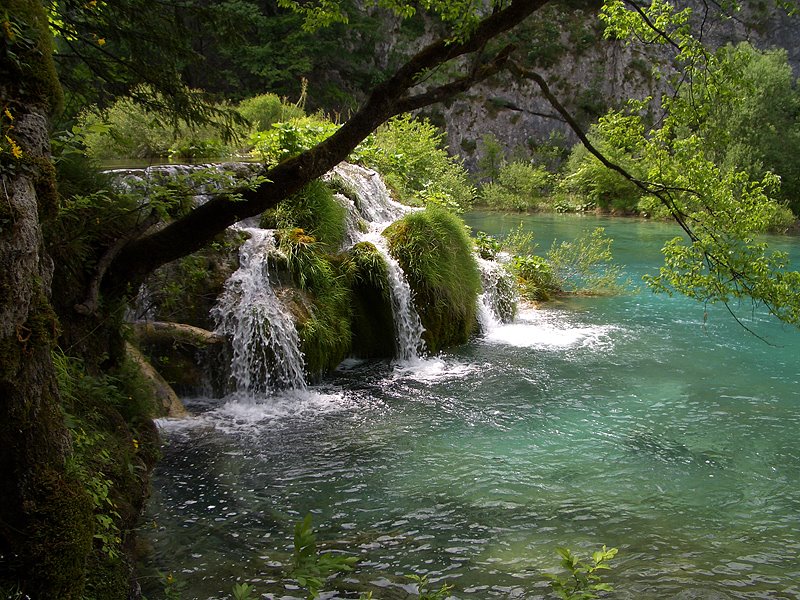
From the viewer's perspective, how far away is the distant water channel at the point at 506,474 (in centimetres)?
404

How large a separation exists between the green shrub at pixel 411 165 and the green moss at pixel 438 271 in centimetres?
200

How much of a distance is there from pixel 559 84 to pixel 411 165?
93.7ft

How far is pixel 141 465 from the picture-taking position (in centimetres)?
401

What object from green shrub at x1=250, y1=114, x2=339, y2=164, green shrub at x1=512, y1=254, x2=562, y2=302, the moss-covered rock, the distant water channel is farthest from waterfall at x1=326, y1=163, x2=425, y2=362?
green shrub at x1=512, y1=254, x2=562, y2=302

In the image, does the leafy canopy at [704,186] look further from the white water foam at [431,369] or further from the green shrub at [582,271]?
the green shrub at [582,271]

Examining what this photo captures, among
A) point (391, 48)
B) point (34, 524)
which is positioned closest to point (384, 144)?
point (34, 524)

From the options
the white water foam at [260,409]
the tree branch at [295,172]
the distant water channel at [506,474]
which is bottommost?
the distant water channel at [506,474]

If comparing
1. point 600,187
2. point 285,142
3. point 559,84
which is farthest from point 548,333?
point 559,84

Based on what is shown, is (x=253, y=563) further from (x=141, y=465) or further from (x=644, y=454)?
(x=644, y=454)

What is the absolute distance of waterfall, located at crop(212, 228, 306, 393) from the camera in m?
7.30

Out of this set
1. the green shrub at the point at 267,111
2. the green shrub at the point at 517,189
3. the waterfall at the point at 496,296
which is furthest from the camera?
the green shrub at the point at 517,189

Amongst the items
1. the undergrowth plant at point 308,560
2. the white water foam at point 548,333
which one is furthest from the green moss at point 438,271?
the undergrowth plant at point 308,560

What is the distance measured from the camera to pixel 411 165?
14.6 meters

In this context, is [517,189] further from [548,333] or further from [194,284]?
[194,284]
